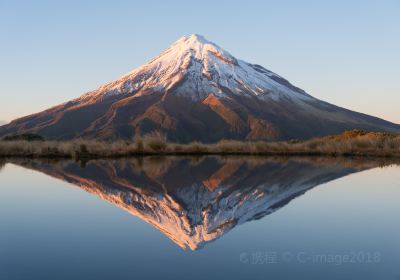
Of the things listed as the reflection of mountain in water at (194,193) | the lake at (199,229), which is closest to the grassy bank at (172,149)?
the reflection of mountain in water at (194,193)

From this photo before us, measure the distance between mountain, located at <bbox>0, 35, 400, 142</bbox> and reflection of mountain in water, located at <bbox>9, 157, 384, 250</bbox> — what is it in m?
74.5

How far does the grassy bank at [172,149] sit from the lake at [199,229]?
12.3 metres

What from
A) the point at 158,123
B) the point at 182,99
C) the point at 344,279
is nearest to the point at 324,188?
the point at 344,279

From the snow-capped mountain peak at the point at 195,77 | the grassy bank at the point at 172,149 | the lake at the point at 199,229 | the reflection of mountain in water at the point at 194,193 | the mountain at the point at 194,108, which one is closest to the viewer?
the lake at the point at 199,229

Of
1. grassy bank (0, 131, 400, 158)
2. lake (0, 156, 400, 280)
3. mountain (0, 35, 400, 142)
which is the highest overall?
mountain (0, 35, 400, 142)

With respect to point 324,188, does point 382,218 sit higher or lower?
lower

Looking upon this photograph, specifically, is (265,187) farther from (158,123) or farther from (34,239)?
(158,123)

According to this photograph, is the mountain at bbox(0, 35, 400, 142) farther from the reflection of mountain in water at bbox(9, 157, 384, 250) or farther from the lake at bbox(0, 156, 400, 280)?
the lake at bbox(0, 156, 400, 280)

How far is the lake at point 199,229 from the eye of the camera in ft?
16.1

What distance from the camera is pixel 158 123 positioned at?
353 feet

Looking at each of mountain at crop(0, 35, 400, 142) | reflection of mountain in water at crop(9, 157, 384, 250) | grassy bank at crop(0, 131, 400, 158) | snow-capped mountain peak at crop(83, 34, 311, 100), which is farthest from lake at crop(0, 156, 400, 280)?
snow-capped mountain peak at crop(83, 34, 311, 100)

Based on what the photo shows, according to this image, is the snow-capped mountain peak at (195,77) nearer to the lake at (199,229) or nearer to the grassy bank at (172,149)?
the grassy bank at (172,149)

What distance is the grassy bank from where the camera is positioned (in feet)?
82.0

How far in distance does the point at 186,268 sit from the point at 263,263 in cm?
82
